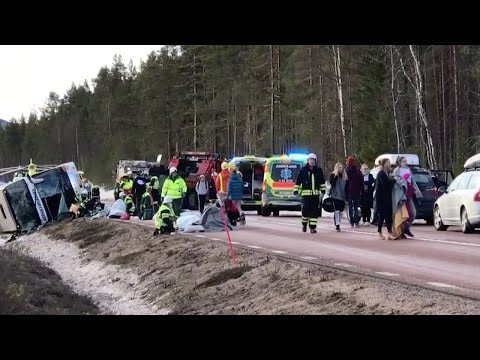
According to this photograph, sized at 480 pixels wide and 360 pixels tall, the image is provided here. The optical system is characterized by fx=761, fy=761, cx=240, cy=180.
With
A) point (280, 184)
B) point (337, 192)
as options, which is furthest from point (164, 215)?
point (280, 184)

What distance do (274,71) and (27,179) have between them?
91.8ft

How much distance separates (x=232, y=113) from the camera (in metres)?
64.2

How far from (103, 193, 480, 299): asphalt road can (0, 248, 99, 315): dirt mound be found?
12.6 feet

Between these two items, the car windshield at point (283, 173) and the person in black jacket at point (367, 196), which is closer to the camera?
the person in black jacket at point (367, 196)

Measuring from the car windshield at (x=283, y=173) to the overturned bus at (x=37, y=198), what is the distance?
302 inches

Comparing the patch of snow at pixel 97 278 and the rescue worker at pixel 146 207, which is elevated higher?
the rescue worker at pixel 146 207

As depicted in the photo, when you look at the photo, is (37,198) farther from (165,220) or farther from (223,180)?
(165,220)

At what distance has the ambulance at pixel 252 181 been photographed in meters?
30.5

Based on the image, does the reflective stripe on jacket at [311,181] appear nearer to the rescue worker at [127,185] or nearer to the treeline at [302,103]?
the rescue worker at [127,185]

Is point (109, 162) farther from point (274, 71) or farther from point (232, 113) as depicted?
point (274, 71)

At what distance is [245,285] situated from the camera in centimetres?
1252

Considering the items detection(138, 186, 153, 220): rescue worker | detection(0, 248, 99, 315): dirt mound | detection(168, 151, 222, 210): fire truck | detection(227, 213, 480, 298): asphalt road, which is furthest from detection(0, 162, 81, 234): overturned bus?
detection(227, 213, 480, 298): asphalt road

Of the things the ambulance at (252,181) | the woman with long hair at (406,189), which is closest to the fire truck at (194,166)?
the ambulance at (252,181)

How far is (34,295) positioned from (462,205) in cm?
1105
